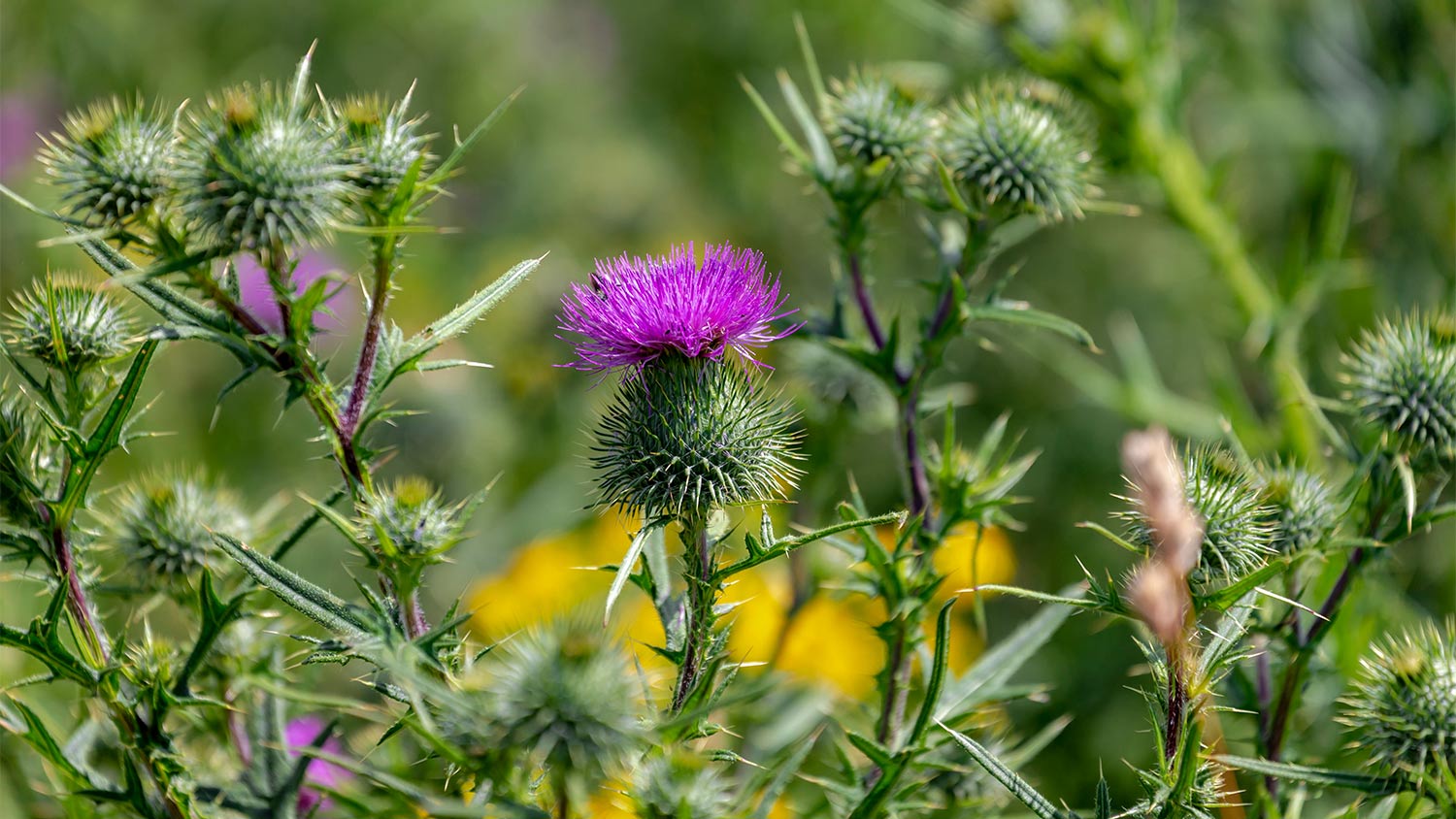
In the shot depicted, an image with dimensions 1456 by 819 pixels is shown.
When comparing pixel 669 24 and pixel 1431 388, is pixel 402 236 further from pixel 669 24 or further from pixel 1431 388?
pixel 669 24

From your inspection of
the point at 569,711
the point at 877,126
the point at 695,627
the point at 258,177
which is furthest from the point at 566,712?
the point at 877,126

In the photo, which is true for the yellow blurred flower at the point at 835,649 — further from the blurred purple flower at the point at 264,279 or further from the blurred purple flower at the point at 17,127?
the blurred purple flower at the point at 17,127

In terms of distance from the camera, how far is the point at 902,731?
2.45 metres

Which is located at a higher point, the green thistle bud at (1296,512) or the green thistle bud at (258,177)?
the green thistle bud at (258,177)

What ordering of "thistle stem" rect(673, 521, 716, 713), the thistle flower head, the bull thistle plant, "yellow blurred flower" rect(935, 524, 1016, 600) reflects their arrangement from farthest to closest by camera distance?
"yellow blurred flower" rect(935, 524, 1016, 600) → "thistle stem" rect(673, 521, 716, 713) → the bull thistle plant → the thistle flower head

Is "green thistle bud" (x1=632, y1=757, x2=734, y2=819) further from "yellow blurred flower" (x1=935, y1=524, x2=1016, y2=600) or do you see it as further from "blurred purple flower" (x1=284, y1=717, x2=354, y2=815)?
"yellow blurred flower" (x1=935, y1=524, x2=1016, y2=600)

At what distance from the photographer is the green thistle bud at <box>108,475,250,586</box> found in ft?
7.94

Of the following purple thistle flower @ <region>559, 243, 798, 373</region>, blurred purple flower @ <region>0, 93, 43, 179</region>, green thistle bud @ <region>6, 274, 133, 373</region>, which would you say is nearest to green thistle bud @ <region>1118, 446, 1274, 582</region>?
purple thistle flower @ <region>559, 243, 798, 373</region>

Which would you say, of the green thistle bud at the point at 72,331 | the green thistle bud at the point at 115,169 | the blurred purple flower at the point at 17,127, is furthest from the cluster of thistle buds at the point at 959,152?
the blurred purple flower at the point at 17,127

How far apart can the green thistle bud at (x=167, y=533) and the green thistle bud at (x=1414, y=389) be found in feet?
8.21

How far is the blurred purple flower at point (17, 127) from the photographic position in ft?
19.0

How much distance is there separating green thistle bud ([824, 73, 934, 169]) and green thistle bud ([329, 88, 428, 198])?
1.09 m

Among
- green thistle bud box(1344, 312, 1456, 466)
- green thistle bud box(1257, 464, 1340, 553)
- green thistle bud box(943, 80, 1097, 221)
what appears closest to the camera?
green thistle bud box(1257, 464, 1340, 553)

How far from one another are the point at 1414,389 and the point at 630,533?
5.63 feet
